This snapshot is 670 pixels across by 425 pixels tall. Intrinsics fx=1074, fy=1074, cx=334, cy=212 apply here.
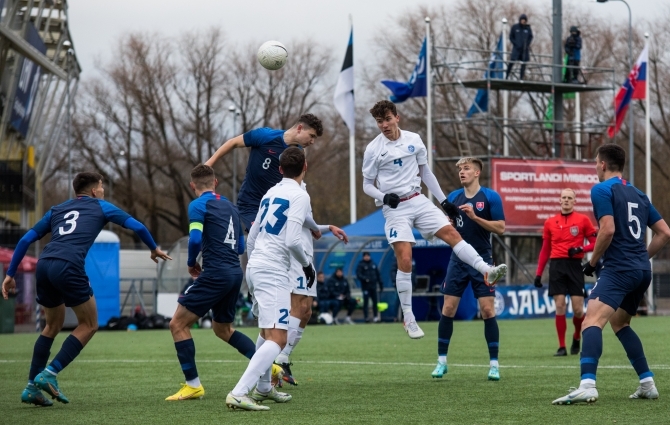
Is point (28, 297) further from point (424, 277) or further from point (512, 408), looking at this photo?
point (512, 408)

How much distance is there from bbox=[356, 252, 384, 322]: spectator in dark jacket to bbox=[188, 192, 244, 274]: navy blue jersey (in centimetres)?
2067

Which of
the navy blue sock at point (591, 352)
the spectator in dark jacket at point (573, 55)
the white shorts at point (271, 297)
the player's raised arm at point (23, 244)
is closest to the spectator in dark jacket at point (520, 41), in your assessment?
the spectator in dark jacket at point (573, 55)

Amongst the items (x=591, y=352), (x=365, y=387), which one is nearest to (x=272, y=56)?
(x=365, y=387)

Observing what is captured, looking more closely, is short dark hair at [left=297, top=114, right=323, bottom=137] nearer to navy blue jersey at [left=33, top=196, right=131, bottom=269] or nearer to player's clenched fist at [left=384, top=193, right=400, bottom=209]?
player's clenched fist at [left=384, top=193, right=400, bottom=209]

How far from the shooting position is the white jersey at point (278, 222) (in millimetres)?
8414

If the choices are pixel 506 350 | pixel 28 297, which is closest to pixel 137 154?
pixel 28 297

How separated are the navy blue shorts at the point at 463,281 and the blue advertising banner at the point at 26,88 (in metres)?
31.6

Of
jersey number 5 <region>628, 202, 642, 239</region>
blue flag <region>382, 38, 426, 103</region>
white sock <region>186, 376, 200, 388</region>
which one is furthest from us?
blue flag <region>382, 38, 426, 103</region>

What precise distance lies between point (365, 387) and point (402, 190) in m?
2.11

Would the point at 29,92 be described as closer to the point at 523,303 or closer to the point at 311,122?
the point at 523,303

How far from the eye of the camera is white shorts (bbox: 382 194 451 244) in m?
11.1

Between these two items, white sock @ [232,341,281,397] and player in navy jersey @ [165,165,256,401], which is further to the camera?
player in navy jersey @ [165,165,256,401]

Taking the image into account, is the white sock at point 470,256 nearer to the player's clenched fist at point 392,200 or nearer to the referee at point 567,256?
the player's clenched fist at point 392,200

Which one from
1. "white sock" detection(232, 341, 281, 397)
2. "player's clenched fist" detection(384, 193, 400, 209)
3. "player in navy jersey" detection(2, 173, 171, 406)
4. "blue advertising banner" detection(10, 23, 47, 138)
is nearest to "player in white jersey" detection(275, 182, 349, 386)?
"player's clenched fist" detection(384, 193, 400, 209)
